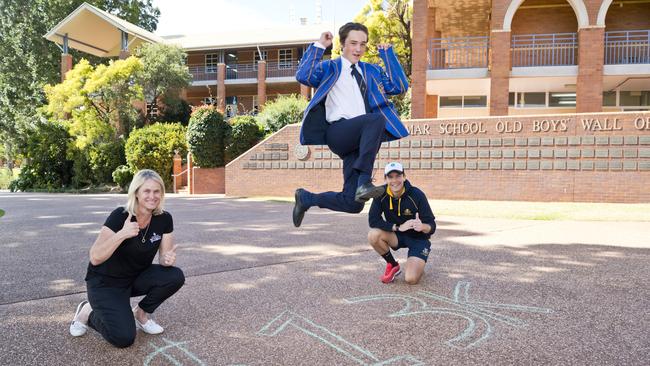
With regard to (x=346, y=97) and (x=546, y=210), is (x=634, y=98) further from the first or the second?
(x=346, y=97)

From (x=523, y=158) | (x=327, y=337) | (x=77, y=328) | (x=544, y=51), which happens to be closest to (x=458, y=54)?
(x=544, y=51)

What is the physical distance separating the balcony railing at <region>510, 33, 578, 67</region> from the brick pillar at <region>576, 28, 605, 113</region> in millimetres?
1412

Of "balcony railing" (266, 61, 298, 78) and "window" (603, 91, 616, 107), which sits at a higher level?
"balcony railing" (266, 61, 298, 78)

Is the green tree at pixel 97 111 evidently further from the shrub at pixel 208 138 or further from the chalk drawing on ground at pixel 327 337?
the chalk drawing on ground at pixel 327 337

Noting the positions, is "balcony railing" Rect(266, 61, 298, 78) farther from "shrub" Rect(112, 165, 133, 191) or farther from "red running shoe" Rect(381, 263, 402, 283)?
"red running shoe" Rect(381, 263, 402, 283)

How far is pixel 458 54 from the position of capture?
2173 centimetres

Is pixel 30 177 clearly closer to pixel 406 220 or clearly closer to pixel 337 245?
pixel 337 245

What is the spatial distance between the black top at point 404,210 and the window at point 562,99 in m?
18.7

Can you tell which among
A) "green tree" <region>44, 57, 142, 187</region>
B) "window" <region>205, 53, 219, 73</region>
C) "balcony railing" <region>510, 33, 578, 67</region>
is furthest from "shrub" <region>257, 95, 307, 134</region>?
"window" <region>205, 53, 219, 73</region>

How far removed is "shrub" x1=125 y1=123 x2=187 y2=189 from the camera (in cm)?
2309

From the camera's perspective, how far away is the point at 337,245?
7793 mm

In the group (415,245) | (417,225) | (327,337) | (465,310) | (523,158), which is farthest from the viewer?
(523,158)

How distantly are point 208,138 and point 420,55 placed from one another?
9.21 metres

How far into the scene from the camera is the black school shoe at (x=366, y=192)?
4074mm
